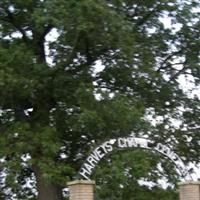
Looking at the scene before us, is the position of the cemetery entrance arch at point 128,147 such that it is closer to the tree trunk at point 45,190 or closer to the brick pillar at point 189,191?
the brick pillar at point 189,191

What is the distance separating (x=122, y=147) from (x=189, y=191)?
2.16m

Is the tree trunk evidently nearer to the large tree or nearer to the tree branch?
the large tree

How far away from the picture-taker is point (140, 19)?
782 inches

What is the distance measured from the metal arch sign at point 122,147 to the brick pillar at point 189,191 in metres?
0.59

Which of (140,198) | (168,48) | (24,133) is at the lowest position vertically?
(140,198)

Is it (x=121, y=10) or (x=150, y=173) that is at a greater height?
(x=121, y=10)

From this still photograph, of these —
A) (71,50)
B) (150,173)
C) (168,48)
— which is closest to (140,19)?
(168,48)

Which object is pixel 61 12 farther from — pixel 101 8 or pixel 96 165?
pixel 96 165

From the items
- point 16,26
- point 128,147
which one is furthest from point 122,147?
point 16,26

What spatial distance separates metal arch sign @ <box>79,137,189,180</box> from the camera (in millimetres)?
17078

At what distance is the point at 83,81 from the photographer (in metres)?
18.4

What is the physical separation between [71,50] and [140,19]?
300 cm

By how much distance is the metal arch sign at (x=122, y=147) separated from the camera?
17078mm

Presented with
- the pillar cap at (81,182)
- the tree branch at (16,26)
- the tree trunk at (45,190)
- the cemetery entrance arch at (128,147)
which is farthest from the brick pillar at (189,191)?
the tree branch at (16,26)
